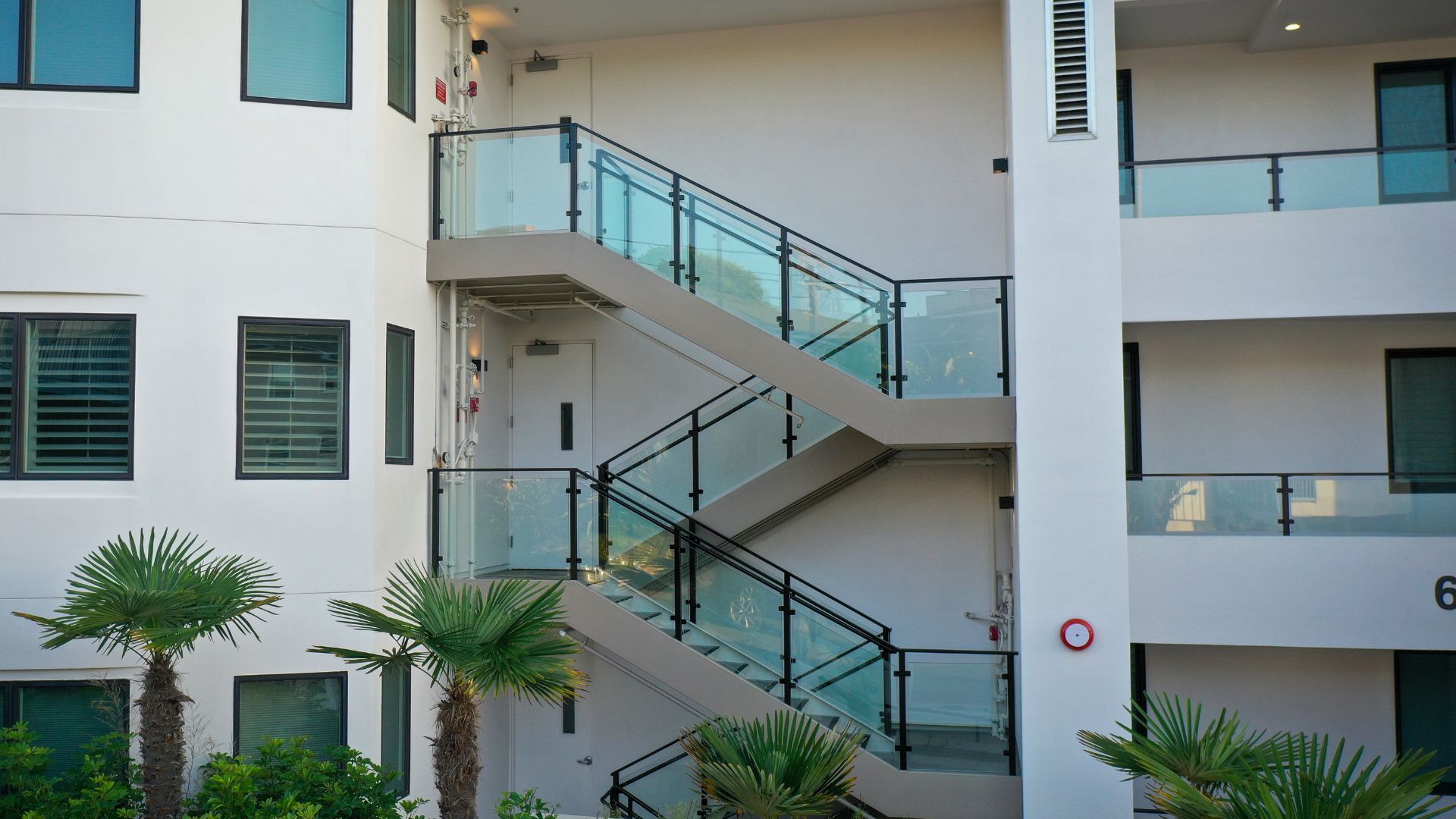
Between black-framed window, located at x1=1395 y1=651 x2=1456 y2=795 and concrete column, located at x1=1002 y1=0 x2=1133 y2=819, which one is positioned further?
black-framed window, located at x1=1395 y1=651 x2=1456 y2=795

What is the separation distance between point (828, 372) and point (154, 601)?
17.8 feet

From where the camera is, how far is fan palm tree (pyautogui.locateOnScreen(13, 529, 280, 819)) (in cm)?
750

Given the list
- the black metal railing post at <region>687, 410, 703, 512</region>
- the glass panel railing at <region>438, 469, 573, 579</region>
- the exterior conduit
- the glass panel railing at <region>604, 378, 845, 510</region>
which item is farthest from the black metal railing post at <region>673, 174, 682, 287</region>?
the glass panel railing at <region>438, 469, 573, 579</region>

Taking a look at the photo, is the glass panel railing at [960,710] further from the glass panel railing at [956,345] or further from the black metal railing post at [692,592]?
the glass panel railing at [956,345]

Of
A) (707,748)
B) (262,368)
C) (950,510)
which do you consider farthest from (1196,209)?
(262,368)

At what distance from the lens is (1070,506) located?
30.4 ft

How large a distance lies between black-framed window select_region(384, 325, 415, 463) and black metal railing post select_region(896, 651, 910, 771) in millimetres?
4646

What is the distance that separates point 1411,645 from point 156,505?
10.4 meters

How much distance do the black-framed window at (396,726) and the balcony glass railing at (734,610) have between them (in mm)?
1089

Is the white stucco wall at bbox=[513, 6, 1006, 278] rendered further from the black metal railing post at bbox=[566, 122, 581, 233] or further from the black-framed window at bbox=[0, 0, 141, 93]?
the black-framed window at bbox=[0, 0, 141, 93]

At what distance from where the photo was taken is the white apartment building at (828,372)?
9188 mm

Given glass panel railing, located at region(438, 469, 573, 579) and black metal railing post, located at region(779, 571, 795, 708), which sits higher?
glass panel railing, located at region(438, 469, 573, 579)

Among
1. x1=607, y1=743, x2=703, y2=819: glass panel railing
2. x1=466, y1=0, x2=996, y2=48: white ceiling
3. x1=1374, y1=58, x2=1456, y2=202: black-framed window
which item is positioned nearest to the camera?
x1=1374, y1=58, x2=1456, y2=202: black-framed window

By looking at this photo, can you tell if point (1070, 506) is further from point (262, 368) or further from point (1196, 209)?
point (262, 368)
